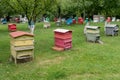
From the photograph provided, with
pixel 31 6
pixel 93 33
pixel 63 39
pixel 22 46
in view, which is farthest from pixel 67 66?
pixel 93 33

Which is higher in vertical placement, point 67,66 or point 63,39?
point 63,39

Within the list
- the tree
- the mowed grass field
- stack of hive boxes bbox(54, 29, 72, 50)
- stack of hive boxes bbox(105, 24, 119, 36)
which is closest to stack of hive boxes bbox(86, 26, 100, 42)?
the mowed grass field

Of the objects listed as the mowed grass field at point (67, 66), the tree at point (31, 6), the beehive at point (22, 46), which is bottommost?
the mowed grass field at point (67, 66)

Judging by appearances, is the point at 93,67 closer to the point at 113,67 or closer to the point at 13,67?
the point at 113,67

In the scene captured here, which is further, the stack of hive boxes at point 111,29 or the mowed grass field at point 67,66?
the stack of hive boxes at point 111,29

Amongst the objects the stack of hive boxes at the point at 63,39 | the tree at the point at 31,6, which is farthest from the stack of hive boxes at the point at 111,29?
the stack of hive boxes at the point at 63,39

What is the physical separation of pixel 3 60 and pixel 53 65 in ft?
8.40

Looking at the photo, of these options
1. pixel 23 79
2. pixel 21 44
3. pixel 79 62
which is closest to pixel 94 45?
pixel 79 62

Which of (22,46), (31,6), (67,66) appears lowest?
(67,66)

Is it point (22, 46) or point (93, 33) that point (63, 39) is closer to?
point (22, 46)

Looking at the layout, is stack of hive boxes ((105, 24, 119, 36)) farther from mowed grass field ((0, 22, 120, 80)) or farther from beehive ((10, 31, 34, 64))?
beehive ((10, 31, 34, 64))

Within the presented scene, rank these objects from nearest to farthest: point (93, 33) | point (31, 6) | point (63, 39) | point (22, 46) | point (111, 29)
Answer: point (22, 46) < point (63, 39) < point (31, 6) < point (93, 33) < point (111, 29)

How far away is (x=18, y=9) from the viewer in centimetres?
1377

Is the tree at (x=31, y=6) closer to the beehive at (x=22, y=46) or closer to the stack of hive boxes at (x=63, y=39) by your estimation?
the stack of hive boxes at (x=63, y=39)
